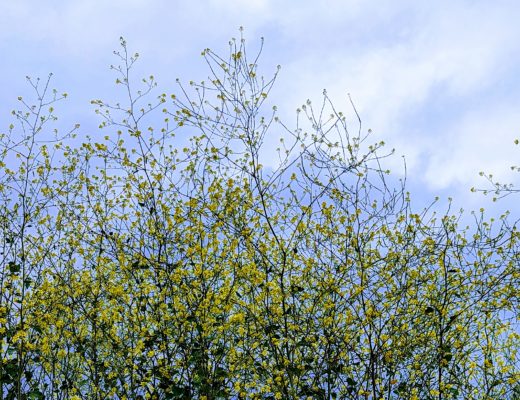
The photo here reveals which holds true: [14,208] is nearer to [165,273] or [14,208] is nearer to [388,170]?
[165,273]

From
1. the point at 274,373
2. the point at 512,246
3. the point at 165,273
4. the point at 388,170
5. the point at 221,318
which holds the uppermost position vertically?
the point at 388,170

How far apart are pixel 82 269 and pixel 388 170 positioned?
3.04 m

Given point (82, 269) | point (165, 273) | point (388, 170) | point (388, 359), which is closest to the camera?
point (388, 359)

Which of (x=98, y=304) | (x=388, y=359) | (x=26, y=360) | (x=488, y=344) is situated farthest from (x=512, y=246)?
(x=26, y=360)

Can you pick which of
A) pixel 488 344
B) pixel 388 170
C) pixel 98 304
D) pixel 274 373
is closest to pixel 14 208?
pixel 98 304

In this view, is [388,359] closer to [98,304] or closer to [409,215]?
[409,215]

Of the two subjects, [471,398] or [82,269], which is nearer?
[471,398]

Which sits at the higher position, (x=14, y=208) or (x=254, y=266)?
(x=14, y=208)

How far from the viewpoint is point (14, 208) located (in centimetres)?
671

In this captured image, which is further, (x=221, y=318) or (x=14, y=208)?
(x=14, y=208)

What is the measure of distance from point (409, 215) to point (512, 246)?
1.07m

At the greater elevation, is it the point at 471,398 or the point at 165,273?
the point at 165,273

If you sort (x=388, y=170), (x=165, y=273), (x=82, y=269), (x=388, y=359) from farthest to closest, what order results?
(x=82, y=269) < (x=388, y=170) < (x=165, y=273) < (x=388, y=359)

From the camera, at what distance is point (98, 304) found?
20.5 feet
